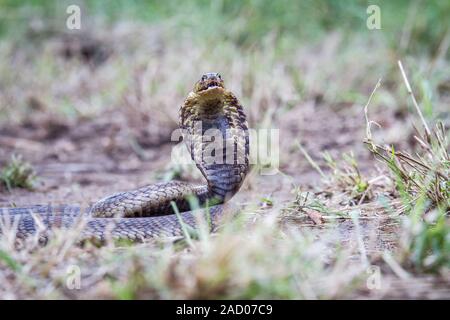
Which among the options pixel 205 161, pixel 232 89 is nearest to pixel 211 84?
pixel 205 161

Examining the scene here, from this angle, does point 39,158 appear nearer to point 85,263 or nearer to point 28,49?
point 28,49

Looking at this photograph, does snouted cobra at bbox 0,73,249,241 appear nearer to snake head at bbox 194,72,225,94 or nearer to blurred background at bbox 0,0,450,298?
snake head at bbox 194,72,225,94

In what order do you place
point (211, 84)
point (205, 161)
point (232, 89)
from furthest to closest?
point (232, 89) < point (205, 161) < point (211, 84)

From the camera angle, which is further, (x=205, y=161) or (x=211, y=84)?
(x=205, y=161)

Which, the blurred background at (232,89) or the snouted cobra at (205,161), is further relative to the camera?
the blurred background at (232,89)

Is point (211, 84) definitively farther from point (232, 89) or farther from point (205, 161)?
point (232, 89)

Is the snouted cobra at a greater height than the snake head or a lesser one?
lesser

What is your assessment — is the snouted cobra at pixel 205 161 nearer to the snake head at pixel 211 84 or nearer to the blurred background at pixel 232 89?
the snake head at pixel 211 84

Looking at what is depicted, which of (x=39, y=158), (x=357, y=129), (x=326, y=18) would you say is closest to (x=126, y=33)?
(x=326, y=18)

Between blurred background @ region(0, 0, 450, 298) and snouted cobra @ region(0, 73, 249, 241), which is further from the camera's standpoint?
blurred background @ region(0, 0, 450, 298)

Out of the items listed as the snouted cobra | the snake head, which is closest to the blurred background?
the snouted cobra

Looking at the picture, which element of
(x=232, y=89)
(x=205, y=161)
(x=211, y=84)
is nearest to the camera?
(x=211, y=84)

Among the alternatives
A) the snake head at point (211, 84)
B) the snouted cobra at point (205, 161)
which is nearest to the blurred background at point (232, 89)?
the snouted cobra at point (205, 161)
